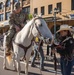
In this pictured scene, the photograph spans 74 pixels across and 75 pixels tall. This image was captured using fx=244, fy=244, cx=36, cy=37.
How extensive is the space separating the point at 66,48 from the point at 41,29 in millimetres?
960

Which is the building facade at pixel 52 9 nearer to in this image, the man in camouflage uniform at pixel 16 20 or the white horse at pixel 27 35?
the man in camouflage uniform at pixel 16 20

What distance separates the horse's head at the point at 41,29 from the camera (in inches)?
248

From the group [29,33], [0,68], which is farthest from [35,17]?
[0,68]

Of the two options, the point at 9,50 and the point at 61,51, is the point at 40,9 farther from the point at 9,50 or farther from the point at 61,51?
the point at 61,51

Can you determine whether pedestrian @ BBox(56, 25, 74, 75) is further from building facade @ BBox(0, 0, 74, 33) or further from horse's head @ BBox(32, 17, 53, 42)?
building facade @ BBox(0, 0, 74, 33)

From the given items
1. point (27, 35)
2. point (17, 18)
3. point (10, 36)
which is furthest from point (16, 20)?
point (27, 35)

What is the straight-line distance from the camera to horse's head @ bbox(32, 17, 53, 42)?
630cm

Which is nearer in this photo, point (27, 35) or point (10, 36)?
point (27, 35)

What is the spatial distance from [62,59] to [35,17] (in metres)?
1.60

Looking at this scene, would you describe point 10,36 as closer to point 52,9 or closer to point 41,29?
point 41,29

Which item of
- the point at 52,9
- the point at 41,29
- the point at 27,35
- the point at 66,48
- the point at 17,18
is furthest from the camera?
the point at 52,9

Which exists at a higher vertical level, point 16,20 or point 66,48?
point 16,20

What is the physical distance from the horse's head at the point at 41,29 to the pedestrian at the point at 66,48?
31 centimetres

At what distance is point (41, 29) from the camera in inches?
259
